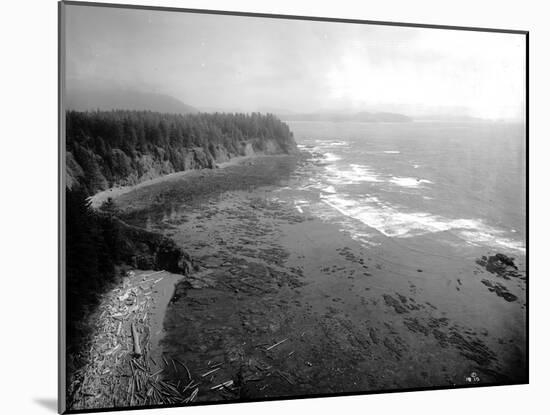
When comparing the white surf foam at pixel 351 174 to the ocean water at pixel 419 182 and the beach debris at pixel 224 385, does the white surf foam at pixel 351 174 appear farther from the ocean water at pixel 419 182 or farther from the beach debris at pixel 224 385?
the beach debris at pixel 224 385

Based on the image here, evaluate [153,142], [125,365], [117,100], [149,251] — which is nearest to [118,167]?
[153,142]

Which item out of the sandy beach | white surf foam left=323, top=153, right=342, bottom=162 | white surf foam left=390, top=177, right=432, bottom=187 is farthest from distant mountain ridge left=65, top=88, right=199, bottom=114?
white surf foam left=390, top=177, right=432, bottom=187

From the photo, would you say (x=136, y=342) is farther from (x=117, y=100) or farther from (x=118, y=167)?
(x=117, y=100)

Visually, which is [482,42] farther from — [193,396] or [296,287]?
[193,396]

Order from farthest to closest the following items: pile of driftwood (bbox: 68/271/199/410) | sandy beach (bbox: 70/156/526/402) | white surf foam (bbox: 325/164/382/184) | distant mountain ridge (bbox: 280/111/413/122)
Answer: white surf foam (bbox: 325/164/382/184)
distant mountain ridge (bbox: 280/111/413/122)
sandy beach (bbox: 70/156/526/402)
pile of driftwood (bbox: 68/271/199/410)

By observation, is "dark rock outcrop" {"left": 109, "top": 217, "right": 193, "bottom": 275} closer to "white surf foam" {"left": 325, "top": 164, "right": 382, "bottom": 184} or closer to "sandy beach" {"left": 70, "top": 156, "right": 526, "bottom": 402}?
"sandy beach" {"left": 70, "top": 156, "right": 526, "bottom": 402}
